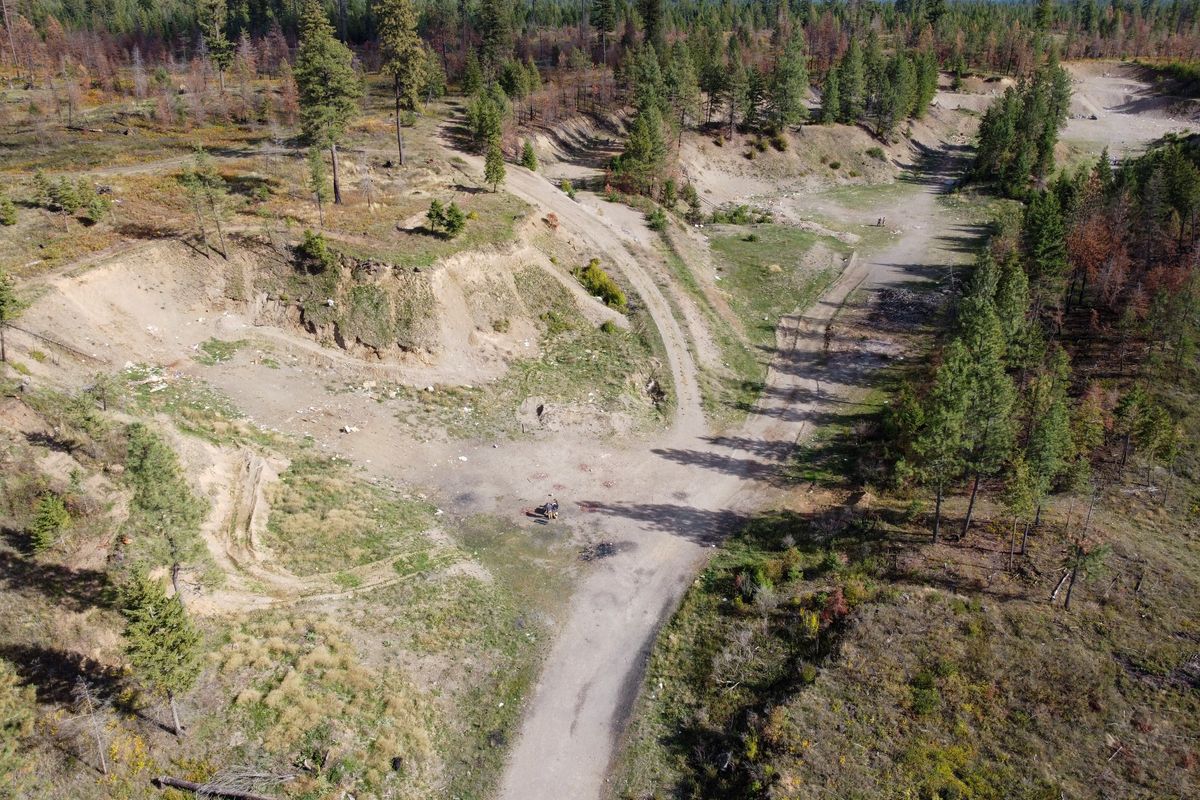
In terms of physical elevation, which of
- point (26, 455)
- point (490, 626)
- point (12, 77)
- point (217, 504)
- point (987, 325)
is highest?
point (12, 77)

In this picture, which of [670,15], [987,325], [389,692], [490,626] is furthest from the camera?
[670,15]

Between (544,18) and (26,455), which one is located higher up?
(544,18)

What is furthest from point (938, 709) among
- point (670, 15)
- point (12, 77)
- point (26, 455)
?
point (670, 15)

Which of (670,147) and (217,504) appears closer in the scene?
(217,504)

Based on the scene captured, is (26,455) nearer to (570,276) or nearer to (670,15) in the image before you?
(570,276)

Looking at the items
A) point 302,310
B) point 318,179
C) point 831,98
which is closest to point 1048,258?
point 302,310

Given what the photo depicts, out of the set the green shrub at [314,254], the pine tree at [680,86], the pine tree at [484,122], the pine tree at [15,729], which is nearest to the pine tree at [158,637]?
the pine tree at [15,729]

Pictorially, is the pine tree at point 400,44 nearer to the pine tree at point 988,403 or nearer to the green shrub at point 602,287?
the green shrub at point 602,287
